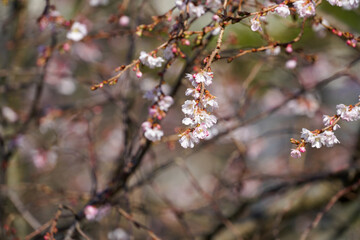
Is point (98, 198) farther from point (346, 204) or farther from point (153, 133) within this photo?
point (346, 204)

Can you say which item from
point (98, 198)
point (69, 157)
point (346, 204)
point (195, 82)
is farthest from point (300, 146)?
point (69, 157)

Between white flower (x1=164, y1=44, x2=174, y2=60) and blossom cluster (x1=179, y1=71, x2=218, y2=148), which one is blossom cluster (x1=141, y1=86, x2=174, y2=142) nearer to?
white flower (x1=164, y1=44, x2=174, y2=60)

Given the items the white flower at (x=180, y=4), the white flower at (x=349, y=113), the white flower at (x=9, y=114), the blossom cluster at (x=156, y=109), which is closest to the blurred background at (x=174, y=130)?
the white flower at (x=9, y=114)

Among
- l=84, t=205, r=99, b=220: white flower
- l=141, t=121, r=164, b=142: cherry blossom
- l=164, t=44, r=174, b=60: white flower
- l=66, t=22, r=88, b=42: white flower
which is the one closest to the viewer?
l=164, t=44, r=174, b=60: white flower

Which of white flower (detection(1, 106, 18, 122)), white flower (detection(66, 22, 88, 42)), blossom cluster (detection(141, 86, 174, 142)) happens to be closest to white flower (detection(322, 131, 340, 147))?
blossom cluster (detection(141, 86, 174, 142))

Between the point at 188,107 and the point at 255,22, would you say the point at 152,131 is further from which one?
the point at 255,22

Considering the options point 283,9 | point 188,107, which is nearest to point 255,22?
point 283,9

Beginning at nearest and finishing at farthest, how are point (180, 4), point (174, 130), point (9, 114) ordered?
point (180, 4), point (174, 130), point (9, 114)

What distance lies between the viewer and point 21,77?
3.49m

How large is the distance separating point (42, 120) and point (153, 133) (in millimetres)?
1503

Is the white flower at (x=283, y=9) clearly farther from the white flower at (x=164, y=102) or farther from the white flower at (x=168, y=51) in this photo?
the white flower at (x=164, y=102)

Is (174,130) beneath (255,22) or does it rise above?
beneath

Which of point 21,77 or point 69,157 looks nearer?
point 21,77

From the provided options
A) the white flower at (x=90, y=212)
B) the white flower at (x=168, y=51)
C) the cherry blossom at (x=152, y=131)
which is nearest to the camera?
the white flower at (x=168, y=51)
